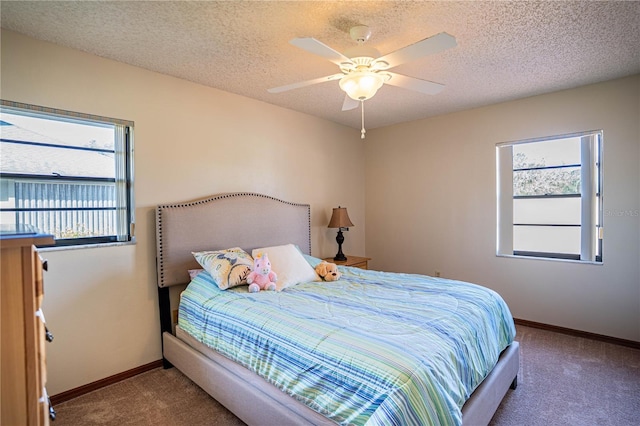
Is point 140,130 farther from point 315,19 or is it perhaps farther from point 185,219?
point 315,19

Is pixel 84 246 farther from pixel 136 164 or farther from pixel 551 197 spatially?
pixel 551 197

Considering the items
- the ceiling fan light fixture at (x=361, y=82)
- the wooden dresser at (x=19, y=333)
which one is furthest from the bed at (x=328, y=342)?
the ceiling fan light fixture at (x=361, y=82)

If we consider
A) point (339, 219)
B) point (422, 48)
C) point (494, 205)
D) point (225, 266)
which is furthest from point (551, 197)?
point (225, 266)

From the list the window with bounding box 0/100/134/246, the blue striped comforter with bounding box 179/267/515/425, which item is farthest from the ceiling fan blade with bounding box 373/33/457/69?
the window with bounding box 0/100/134/246

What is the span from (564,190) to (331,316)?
3106 millimetres

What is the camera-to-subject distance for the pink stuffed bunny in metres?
2.50

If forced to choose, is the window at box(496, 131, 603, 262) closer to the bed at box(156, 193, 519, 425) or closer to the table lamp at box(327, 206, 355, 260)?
the bed at box(156, 193, 519, 425)

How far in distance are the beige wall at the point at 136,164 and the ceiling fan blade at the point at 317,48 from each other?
1.70 metres

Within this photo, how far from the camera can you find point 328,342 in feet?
5.07

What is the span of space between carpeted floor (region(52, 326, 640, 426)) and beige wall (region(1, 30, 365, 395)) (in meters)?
0.26

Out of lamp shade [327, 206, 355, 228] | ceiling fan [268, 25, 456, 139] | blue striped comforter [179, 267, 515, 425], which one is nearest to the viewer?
blue striped comforter [179, 267, 515, 425]

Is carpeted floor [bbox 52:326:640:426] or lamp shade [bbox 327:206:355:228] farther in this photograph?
lamp shade [bbox 327:206:355:228]

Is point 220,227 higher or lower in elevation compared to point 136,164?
lower

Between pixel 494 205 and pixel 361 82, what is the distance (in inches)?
104
